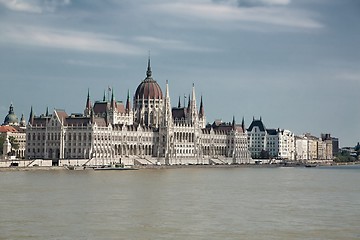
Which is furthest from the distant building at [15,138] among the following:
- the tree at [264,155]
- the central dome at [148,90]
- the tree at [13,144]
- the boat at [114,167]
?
the tree at [264,155]

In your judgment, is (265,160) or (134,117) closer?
(134,117)

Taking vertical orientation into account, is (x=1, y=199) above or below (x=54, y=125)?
below

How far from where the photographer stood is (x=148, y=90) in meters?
149

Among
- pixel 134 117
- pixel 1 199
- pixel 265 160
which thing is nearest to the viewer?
pixel 1 199

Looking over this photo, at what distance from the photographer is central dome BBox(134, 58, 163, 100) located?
147875 millimetres

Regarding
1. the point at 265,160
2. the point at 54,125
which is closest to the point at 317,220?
the point at 54,125

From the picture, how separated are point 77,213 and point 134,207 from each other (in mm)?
4765

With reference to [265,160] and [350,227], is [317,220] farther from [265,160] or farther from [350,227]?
[265,160]

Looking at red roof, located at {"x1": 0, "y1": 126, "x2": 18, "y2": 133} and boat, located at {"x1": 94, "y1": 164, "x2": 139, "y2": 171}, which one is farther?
red roof, located at {"x1": 0, "y1": 126, "x2": 18, "y2": 133}

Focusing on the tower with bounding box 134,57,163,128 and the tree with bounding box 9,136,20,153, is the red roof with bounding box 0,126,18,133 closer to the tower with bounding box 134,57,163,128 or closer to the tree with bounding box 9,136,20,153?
the tree with bounding box 9,136,20,153

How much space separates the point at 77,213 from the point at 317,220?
476 inches

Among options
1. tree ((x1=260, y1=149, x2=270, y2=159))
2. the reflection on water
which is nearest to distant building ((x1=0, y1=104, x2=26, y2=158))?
tree ((x1=260, y1=149, x2=270, y2=159))

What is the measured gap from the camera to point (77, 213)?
1570 inches

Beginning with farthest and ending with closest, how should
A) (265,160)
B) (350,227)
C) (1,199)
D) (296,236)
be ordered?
1. (265,160)
2. (1,199)
3. (350,227)
4. (296,236)
